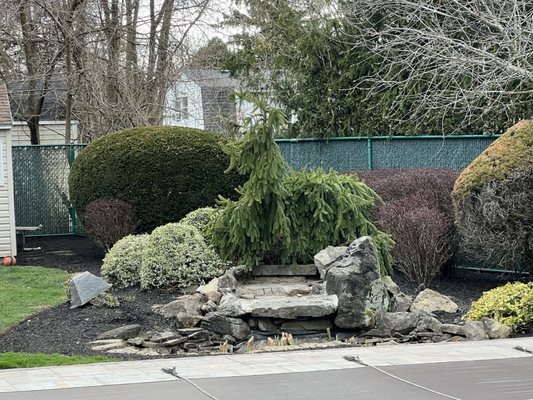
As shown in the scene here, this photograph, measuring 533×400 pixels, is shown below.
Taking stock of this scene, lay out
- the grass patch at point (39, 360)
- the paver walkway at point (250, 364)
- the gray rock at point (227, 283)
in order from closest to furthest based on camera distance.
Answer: the paver walkway at point (250, 364) → the grass patch at point (39, 360) → the gray rock at point (227, 283)

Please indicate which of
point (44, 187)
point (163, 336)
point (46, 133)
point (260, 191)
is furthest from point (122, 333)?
point (46, 133)

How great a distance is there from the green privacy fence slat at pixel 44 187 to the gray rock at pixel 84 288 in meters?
10.2

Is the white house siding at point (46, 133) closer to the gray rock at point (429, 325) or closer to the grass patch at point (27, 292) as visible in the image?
the grass patch at point (27, 292)

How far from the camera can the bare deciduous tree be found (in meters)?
13.2

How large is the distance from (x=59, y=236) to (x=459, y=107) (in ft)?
35.1

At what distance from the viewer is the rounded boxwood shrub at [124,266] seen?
1362 centimetres

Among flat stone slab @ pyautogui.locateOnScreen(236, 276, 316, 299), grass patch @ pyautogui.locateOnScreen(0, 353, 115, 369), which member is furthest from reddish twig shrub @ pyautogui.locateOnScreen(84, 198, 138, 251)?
grass patch @ pyautogui.locateOnScreen(0, 353, 115, 369)

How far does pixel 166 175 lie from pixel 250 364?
8.80 m

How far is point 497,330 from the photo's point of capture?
400 inches

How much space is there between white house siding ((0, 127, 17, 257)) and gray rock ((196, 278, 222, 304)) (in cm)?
738

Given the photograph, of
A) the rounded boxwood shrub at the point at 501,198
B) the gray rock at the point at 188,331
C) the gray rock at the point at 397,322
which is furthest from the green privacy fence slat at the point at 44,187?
the gray rock at the point at 397,322

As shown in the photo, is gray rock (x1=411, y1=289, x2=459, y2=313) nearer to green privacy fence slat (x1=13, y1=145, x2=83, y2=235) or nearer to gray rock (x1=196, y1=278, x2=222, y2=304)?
gray rock (x1=196, y1=278, x2=222, y2=304)

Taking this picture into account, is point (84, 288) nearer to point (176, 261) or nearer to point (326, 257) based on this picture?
point (176, 261)

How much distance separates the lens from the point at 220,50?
2781 cm
